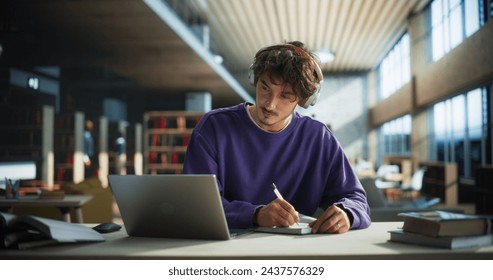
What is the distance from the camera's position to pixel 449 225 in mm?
1137

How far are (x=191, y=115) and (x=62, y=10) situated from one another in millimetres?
5179

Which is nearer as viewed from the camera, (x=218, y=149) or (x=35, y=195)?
(x=218, y=149)

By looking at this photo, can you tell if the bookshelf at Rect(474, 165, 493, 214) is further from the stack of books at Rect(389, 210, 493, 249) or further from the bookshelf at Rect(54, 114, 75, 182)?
the stack of books at Rect(389, 210, 493, 249)

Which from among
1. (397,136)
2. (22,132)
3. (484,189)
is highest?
(397,136)

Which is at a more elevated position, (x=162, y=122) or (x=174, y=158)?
(x=162, y=122)

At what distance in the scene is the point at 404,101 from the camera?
1309cm

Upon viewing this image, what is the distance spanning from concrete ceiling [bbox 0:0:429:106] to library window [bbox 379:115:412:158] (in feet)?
7.31

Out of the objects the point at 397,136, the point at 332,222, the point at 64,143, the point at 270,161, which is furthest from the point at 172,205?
the point at 397,136

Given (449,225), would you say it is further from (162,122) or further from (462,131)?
(162,122)

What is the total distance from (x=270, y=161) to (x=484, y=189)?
23.5 ft

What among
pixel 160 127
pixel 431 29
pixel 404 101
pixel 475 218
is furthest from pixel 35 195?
pixel 404 101

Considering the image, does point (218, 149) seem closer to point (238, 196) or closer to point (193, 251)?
point (238, 196)

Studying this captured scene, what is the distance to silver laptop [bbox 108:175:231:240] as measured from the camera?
120 centimetres

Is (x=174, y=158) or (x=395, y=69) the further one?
(x=395, y=69)
